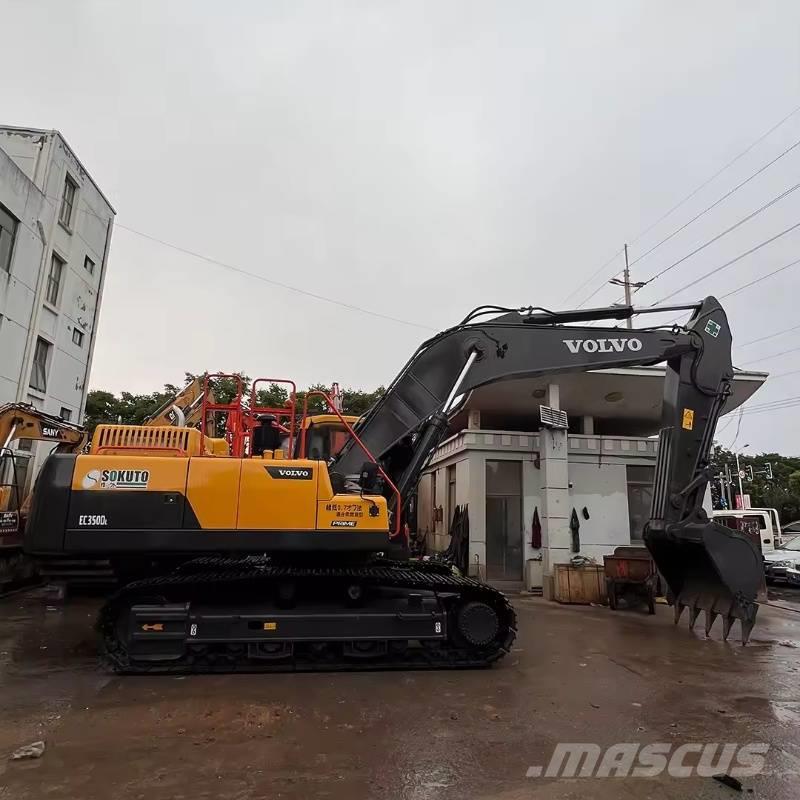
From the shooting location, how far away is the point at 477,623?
6.58m

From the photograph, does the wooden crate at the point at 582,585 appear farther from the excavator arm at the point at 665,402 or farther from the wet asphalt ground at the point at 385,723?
the wet asphalt ground at the point at 385,723

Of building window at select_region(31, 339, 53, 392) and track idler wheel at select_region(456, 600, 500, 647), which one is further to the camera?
building window at select_region(31, 339, 53, 392)

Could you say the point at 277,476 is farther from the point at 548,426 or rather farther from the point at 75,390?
the point at 75,390

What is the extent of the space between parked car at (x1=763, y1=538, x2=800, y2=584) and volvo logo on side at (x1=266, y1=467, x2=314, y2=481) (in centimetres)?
1517

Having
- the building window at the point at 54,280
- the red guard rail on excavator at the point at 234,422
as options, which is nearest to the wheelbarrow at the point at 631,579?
the red guard rail on excavator at the point at 234,422

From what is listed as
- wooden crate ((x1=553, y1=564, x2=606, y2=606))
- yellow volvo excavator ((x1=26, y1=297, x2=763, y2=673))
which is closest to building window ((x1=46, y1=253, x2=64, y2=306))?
yellow volvo excavator ((x1=26, y1=297, x2=763, y2=673))

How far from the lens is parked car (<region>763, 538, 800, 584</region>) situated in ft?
52.8

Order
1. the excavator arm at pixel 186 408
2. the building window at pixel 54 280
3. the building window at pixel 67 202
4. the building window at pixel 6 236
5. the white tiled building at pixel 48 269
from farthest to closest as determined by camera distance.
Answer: the building window at pixel 67 202, the building window at pixel 54 280, the white tiled building at pixel 48 269, the building window at pixel 6 236, the excavator arm at pixel 186 408

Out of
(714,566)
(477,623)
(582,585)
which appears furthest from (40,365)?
(714,566)

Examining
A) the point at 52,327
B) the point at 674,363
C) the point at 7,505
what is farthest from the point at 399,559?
the point at 52,327

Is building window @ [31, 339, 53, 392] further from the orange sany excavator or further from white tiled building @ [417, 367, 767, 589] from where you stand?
white tiled building @ [417, 367, 767, 589]

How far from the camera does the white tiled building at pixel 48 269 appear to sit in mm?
14875

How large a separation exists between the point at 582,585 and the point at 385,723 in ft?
27.2

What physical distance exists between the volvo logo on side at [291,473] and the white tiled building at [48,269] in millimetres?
11891
